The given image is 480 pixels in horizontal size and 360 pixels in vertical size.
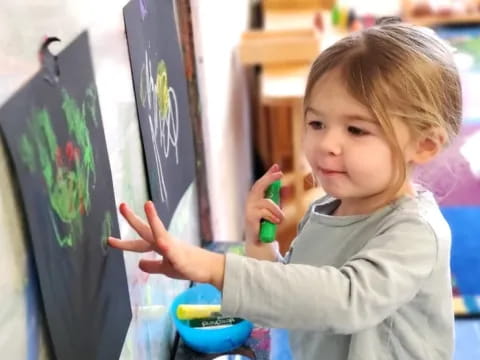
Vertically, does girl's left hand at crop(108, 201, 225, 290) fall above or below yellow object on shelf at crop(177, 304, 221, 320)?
above

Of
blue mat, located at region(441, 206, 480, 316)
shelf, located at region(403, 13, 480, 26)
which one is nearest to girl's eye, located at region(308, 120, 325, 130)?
blue mat, located at region(441, 206, 480, 316)

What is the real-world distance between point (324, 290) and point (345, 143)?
0.16m

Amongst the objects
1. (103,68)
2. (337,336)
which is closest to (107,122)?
(103,68)

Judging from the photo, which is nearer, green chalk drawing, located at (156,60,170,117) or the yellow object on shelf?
green chalk drawing, located at (156,60,170,117)

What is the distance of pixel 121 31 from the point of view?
0.73 m

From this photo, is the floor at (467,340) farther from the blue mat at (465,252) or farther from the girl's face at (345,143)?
the girl's face at (345,143)

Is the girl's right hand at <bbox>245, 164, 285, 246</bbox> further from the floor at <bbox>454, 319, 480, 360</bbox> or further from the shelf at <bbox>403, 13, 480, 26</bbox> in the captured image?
the shelf at <bbox>403, 13, 480, 26</bbox>

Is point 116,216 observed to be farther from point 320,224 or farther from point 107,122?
point 320,224

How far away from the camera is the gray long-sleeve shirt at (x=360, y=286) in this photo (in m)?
0.59

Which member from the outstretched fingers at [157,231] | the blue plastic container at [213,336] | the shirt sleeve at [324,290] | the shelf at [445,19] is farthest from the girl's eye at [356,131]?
the shelf at [445,19]

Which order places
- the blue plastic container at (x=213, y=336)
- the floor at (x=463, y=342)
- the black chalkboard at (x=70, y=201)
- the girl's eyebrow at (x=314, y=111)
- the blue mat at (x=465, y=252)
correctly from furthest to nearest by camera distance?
the blue mat at (x=465, y=252) → the floor at (x=463, y=342) → the blue plastic container at (x=213, y=336) → the girl's eyebrow at (x=314, y=111) → the black chalkboard at (x=70, y=201)

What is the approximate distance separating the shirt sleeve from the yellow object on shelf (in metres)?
0.42

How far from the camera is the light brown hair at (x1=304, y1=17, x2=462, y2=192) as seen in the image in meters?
0.67

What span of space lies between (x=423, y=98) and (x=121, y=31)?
1.10 feet
